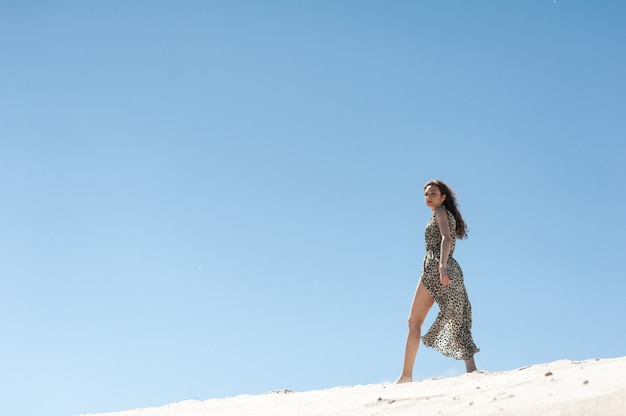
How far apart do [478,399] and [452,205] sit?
4570 mm

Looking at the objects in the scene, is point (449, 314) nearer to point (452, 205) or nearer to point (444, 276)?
point (444, 276)

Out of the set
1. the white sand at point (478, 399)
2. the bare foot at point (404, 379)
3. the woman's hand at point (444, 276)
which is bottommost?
the white sand at point (478, 399)

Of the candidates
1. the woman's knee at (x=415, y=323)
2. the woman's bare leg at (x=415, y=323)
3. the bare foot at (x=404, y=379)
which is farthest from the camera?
the woman's knee at (x=415, y=323)

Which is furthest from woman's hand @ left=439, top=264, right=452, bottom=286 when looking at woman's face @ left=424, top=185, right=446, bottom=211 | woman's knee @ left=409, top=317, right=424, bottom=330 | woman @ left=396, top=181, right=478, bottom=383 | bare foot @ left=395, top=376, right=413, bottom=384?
bare foot @ left=395, top=376, right=413, bottom=384

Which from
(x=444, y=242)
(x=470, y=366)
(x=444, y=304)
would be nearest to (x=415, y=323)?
(x=444, y=304)

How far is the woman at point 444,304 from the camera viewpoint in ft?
29.0

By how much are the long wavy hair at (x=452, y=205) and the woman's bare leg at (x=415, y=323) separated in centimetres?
89

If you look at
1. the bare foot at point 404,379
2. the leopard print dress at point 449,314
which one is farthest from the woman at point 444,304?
the bare foot at point 404,379

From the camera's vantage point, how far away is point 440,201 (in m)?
9.38

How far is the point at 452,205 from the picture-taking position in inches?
372

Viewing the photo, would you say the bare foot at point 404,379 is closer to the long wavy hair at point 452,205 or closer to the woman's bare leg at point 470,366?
the woman's bare leg at point 470,366

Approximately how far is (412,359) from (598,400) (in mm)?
4457

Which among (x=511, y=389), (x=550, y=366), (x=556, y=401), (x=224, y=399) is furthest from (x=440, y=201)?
(x=556, y=401)

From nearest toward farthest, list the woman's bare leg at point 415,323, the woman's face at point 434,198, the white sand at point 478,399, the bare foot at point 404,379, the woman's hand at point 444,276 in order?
the white sand at point 478,399, the bare foot at point 404,379, the woman's bare leg at point 415,323, the woman's hand at point 444,276, the woman's face at point 434,198
